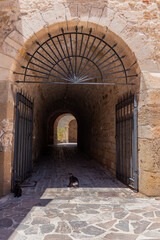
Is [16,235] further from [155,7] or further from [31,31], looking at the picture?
[155,7]

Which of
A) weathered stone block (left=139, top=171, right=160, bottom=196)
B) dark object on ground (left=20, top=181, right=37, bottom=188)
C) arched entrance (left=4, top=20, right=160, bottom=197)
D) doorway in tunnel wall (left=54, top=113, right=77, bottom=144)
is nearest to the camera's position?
weathered stone block (left=139, top=171, right=160, bottom=196)

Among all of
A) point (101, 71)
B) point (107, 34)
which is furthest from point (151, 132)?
point (101, 71)

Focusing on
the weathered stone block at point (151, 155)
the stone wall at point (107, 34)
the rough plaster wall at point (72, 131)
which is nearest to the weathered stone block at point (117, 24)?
the stone wall at point (107, 34)

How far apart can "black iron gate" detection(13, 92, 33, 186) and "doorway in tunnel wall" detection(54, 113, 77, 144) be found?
15.2 metres

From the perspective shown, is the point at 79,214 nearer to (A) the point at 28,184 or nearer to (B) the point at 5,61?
(A) the point at 28,184

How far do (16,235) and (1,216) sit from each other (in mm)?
653

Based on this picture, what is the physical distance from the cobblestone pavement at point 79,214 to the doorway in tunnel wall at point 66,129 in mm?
16561

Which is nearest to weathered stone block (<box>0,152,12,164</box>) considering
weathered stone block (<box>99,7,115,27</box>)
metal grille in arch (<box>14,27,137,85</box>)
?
metal grille in arch (<box>14,27,137,85</box>)

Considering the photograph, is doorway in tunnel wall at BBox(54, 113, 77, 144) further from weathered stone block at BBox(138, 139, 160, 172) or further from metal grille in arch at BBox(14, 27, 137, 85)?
weathered stone block at BBox(138, 139, 160, 172)

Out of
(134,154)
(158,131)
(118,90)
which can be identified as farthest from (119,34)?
(134,154)

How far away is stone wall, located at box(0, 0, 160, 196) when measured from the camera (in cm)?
382

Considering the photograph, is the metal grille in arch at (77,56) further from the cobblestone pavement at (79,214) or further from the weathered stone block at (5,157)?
the cobblestone pavement at (79,214)

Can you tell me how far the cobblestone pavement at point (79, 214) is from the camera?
234cm

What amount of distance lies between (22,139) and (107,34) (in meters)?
3.15
